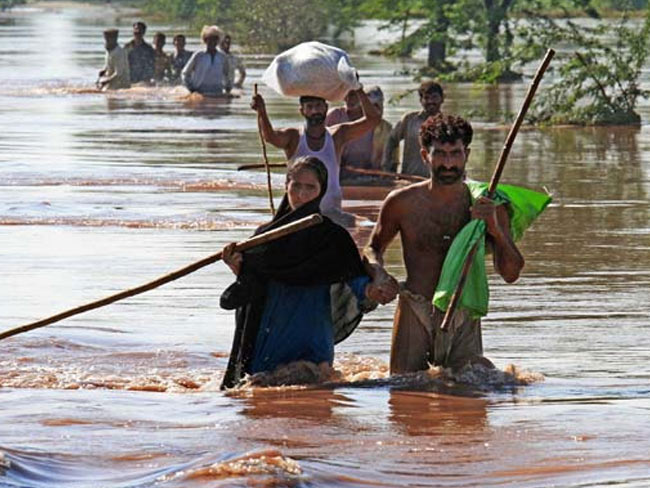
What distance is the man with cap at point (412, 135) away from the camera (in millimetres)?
16625

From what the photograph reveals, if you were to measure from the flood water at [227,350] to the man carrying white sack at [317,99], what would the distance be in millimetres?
931

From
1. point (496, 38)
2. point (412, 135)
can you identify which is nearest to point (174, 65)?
point (496, 38)

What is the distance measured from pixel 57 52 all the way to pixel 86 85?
577 inches

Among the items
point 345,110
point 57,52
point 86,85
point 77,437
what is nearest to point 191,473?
point 77,437

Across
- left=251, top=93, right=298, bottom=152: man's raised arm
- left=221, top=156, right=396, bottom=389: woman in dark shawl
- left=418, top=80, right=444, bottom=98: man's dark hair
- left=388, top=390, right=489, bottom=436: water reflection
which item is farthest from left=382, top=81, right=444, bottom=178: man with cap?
left=388, top=390, right=489, bottom=436: water reflection

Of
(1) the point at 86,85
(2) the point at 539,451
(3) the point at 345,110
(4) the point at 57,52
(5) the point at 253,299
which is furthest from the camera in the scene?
(4) the point at 57,52

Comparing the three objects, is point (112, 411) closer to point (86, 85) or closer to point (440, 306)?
point (440, 306)

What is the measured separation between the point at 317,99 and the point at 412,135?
4.77m

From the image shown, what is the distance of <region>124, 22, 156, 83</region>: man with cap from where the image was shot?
35.1 metres

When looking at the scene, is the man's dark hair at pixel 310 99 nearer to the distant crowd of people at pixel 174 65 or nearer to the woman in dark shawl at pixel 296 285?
the woman in dark shawl at pixel 296 285

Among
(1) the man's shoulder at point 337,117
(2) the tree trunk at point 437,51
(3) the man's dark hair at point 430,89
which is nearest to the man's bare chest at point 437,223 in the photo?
(3) the man's dark hair at point 430,89

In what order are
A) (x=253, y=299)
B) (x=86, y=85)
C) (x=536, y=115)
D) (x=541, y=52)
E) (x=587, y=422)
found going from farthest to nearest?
(x=86, y=85)
(x=541, y=52)
(x=536, y=115)
(x=253, y=299)
(x=587, y=422)

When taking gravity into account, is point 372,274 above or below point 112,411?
above

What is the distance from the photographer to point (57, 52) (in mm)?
50281
